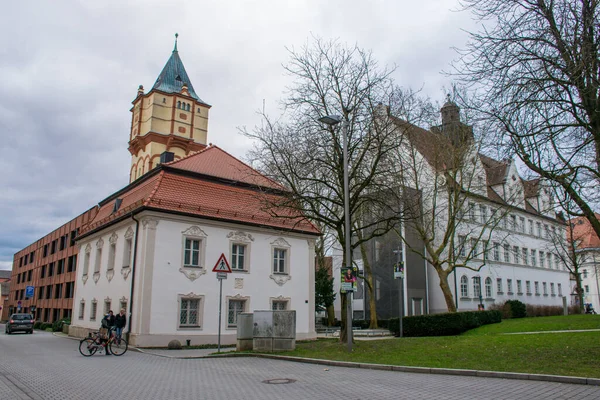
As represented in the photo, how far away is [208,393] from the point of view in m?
8.92

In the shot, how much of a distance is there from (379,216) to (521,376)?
11.3 meters

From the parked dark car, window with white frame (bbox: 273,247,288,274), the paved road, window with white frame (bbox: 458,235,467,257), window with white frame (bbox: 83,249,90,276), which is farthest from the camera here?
the parked dark car

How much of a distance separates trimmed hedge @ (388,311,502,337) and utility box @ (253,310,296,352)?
11.5 meters

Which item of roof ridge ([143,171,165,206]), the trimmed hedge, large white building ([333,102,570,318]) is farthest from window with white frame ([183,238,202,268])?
the trimmed hedge

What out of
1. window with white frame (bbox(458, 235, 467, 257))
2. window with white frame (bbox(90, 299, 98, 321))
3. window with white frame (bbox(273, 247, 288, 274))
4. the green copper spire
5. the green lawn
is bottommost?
the green lawn

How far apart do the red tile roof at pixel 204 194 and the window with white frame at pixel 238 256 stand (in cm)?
135

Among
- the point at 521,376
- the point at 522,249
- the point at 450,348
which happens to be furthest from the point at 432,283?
the point at 521,376

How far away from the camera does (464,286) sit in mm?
40938

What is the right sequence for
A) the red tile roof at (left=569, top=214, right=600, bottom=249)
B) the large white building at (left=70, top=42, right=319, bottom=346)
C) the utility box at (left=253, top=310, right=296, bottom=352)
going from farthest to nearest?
1. the red tile roof at (left=569, top=214, right=600, bottom=249)
2. the large white building at (left=70, top=42, right=319, bottom=346)
3. the utility box at (left=253, top=310, right=296, bottom=352)

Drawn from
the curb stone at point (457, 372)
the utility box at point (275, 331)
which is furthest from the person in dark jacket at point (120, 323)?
the curb stone at point (457, 372)

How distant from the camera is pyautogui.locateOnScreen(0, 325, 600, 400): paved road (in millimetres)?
8359

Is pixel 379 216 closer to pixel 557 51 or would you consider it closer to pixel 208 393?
pixel 557 51

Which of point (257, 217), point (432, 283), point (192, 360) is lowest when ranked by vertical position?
point (192, 360)

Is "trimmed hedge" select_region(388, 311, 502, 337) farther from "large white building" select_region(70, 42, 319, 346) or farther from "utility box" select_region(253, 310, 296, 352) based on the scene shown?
"utility box" select_region(253, 310, 296, 352)
